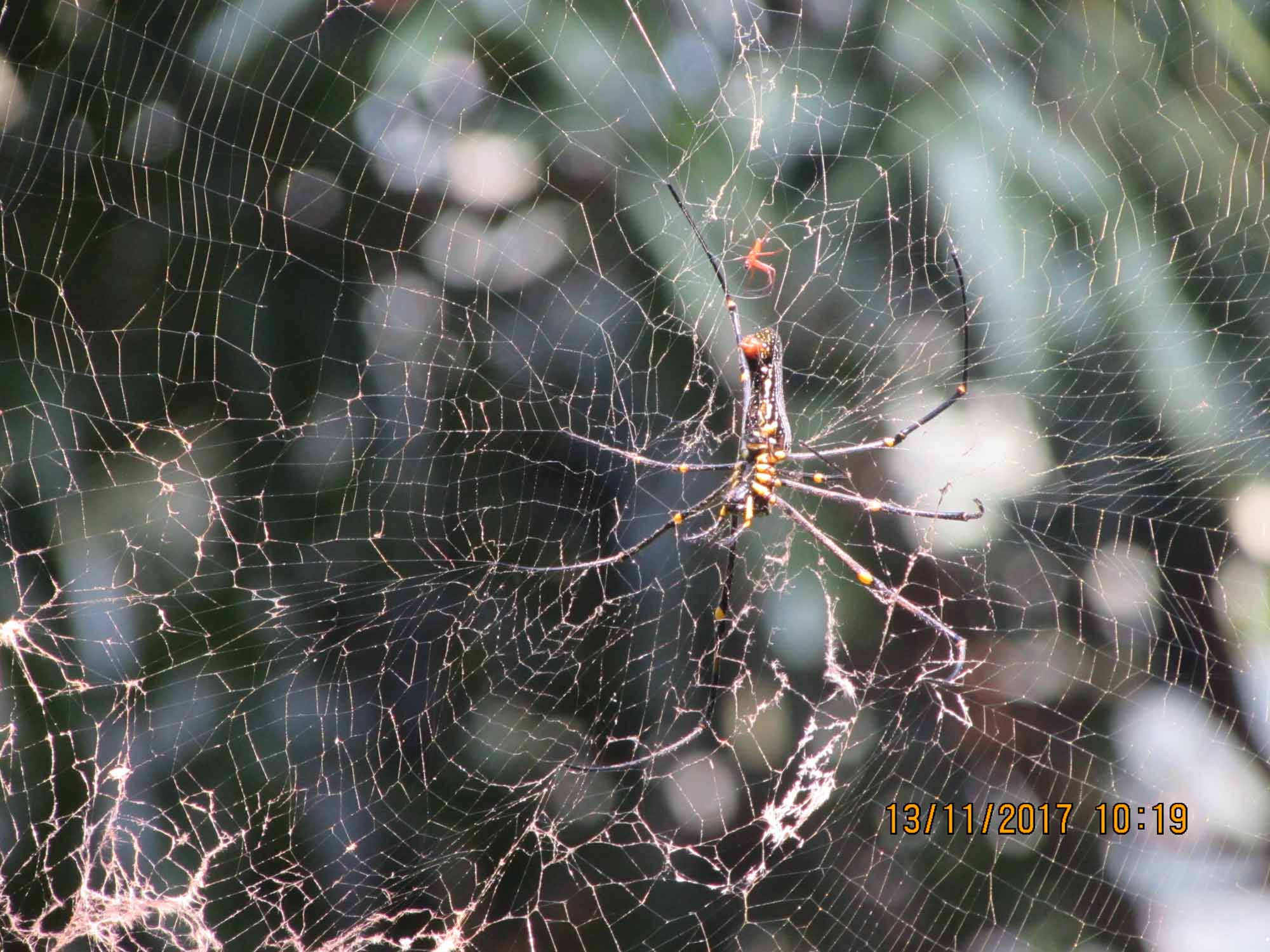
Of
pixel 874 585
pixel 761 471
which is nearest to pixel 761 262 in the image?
pixel 761 471

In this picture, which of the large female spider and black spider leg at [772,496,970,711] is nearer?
the large female spider

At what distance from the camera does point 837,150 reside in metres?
2.24

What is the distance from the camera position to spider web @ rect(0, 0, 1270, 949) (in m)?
1.94

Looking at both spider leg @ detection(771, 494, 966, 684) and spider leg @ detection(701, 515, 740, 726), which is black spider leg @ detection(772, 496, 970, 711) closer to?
spider leg @ detection(771, 494, 966, 684)

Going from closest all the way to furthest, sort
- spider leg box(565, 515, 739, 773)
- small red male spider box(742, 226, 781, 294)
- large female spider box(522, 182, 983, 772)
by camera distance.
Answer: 1. large female spider box(522, 182, 983, 772)
2. small red male spider box(742, 226, 781, 294)
3. spider leg box(565, 515, 739, 773)

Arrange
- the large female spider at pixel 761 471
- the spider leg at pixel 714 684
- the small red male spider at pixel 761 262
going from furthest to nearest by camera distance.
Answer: the spider leg at pixel 714 684, the small red male spider at pixel 761 262, the large female spider at pixel 761 471

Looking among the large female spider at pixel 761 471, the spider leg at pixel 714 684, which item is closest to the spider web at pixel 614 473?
the spider leg at pixel 714 684

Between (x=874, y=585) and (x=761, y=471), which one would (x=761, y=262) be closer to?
(x=761, y=471)

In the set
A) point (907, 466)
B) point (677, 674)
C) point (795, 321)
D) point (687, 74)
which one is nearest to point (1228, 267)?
point (907, 466)

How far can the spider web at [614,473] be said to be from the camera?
1938mm

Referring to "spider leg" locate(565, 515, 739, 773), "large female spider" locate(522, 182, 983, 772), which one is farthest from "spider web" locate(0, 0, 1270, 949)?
"large female spider" locate(522, 182, 983, 772)

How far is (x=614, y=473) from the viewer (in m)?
2.22

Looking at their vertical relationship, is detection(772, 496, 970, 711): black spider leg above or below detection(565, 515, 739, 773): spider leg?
above

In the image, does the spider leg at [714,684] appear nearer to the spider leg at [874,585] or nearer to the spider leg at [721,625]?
the spider leg at [721,625]
